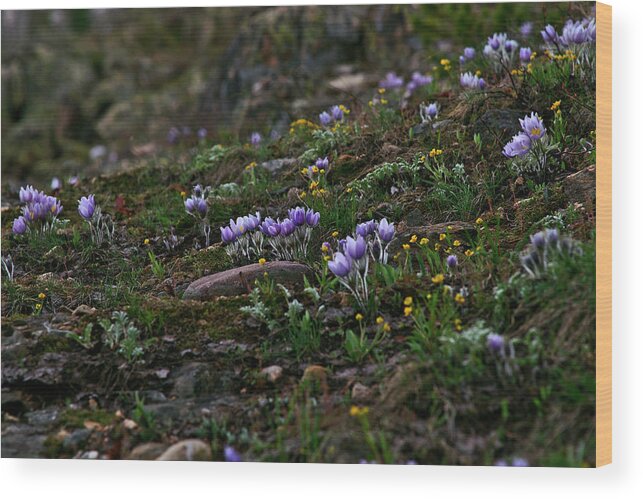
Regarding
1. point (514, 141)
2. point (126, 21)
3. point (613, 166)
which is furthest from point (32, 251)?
point (613, 166)

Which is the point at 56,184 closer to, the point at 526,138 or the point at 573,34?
the point at 526,138

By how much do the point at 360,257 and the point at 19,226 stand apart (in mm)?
2207

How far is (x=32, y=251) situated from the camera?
530 cm

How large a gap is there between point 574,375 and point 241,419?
159cm

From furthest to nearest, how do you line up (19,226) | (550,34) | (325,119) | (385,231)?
(325,119) < (19,226) < (550,34) < (385,231)

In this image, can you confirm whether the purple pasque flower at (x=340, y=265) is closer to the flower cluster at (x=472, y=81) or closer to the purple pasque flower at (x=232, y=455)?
the purple pasque flower at (x=232, y=455)

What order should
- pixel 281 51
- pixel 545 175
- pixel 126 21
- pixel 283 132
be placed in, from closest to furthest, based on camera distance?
pixel 545 175 < pixel 126 21 < pixel 283 132 < pixel 281 51

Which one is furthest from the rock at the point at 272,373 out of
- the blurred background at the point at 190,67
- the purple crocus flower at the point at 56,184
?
the purple crocus flower at the point at 56,184

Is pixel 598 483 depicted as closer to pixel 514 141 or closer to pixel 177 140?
pixel 514 141

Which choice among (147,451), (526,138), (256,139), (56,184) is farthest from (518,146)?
(56,184)

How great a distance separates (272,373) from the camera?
173 inches

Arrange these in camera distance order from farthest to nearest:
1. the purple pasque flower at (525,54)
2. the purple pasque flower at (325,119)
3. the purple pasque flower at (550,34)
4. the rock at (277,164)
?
the purple pasque flower at (325,119)
the rock at (277,164)
the purple pasque flower at (525,54)
the purple pasque flower at (550,34)

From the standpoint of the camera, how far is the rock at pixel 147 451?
4371 millimetres

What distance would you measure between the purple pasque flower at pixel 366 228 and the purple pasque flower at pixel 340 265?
1.01 feet
